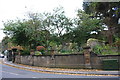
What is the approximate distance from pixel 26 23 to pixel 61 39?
262 inches

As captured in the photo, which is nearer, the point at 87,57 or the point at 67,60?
the point at 87,57

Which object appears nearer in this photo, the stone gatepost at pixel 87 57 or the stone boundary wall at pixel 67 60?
the stone boundary wall at pixel 67 60

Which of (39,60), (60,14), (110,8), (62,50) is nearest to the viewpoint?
(62,50)

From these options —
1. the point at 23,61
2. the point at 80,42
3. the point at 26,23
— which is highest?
the point at 26,23

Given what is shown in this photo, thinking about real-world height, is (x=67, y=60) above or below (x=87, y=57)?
below

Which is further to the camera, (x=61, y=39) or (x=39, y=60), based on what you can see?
(x=61, y=39)

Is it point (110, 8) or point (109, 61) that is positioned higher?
point (110, 8)

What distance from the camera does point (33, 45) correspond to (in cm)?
2811

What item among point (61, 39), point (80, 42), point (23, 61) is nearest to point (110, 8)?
point (80, 42)

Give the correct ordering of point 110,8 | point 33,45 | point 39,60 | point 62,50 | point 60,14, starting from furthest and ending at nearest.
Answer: point 33,45 < point 110,8 < point 60,14 < point 39,60 < point 62,50

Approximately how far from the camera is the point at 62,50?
18125mm

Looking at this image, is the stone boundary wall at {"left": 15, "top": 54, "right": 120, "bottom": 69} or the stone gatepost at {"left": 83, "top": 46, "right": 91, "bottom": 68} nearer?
the stone boundary wall at {"left": 15, "top": 54, "right": 120, "bottom": 69}

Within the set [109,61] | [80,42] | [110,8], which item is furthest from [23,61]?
[110,8]

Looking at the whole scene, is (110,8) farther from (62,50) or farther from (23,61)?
(23,61)
